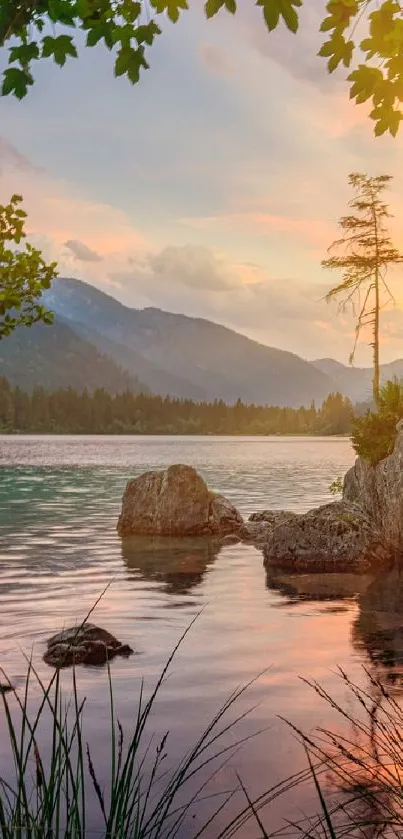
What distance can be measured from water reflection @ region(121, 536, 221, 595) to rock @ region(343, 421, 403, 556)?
4807 mm

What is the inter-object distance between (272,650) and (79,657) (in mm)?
3339

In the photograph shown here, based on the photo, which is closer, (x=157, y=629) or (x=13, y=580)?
(x=157, y=629)

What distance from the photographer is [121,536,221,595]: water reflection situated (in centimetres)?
2094

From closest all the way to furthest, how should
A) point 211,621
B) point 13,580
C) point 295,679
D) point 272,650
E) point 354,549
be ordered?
point 295,679 → point 272,650 → point 211,621 → point 13,580 → point 354,549

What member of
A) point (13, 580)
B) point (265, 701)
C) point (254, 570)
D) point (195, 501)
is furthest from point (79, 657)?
point (195, 501)

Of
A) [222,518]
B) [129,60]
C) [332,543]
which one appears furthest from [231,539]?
[129,60]

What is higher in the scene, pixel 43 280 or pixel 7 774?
pixel 43 280

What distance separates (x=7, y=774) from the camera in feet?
27.4

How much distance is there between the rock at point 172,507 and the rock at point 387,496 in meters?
6.67

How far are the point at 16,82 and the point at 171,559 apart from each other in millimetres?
20561

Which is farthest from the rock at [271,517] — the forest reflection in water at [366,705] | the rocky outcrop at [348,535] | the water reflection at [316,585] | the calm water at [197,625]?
the forest reflection in water at [366,705]

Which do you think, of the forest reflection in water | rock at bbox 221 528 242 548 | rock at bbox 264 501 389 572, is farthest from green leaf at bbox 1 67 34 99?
rock at bbox 221 528 242 548

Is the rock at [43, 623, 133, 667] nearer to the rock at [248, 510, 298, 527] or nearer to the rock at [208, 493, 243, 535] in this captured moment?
the rock at [248, 510, 298, 527]

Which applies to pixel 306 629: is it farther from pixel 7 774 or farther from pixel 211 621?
pixel 7 774
